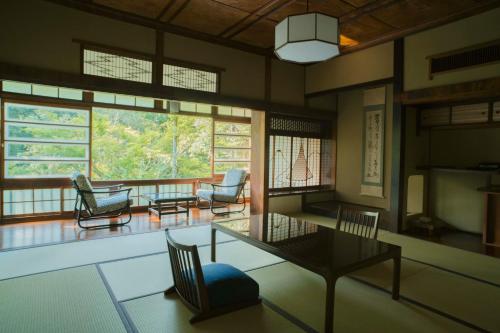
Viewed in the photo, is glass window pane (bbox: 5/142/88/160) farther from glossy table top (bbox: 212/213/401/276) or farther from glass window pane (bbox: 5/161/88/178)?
glossy table top (bbox: 212/213/401/276)

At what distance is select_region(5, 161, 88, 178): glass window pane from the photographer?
4.87 metres

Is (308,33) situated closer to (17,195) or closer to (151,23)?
(151,23)

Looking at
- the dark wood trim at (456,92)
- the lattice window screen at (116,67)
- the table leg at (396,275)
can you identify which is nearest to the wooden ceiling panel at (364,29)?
the dark wood trim at (456,92)

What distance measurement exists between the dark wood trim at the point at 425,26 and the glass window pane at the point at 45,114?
184 inches

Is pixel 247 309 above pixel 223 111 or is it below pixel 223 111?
below

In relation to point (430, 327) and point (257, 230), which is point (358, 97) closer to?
point (257, 230)

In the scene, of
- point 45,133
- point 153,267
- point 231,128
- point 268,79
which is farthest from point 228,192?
point 45,133

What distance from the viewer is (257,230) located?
2.90 meters

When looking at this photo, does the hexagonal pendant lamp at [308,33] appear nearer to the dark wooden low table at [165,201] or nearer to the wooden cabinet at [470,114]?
the wooden cabinet at [470,114]

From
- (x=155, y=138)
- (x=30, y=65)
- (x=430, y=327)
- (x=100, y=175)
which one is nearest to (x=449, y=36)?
(x=430, y=327)

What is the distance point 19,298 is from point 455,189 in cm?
578

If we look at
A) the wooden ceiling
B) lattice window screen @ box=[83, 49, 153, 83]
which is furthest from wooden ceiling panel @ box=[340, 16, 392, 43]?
lattice window screen @ box=[83, 49, 153, 83]

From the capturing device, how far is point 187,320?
2.10 metres

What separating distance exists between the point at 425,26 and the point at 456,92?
1.03m
